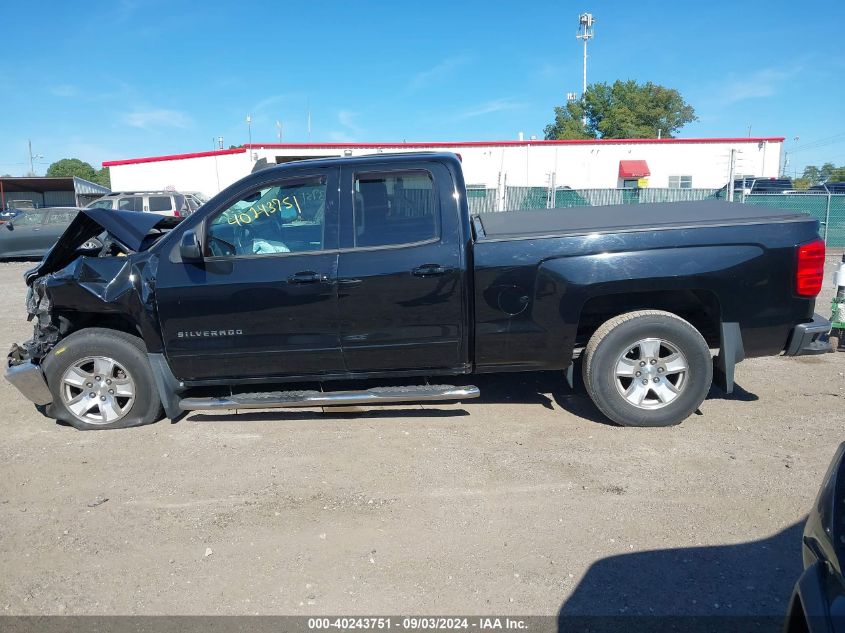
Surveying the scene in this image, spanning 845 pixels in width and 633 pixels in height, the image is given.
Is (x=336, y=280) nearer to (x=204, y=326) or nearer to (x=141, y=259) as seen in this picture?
(x=204, y=326)

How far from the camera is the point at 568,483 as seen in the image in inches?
158

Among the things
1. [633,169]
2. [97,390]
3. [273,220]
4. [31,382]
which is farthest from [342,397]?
[633,169]

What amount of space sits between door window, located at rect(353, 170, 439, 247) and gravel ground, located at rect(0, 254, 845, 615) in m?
1.44

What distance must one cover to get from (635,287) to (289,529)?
2.78 meters

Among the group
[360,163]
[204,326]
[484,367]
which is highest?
[360,163]

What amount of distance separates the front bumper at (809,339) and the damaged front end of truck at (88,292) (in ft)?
15.1

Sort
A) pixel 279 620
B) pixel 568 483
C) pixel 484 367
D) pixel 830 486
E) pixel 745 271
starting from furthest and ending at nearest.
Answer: pixel 484 367 < pixel 745 271 < pixel 568 483 < pixel 279 620 < pixel 830 486

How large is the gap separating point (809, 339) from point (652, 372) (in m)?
1.11

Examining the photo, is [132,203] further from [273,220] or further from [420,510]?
[420,510]

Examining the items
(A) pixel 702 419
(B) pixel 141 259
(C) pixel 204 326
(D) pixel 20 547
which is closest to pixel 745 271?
(A) pixel 702 419

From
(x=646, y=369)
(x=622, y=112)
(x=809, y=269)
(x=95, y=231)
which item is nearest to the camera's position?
(x=809, y=269)

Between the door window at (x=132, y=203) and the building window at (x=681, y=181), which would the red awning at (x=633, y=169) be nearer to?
the building window at (x=681, y=181)

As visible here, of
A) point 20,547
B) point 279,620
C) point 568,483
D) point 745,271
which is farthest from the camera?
point 745,271

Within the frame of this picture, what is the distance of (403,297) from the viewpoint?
4605 mm
